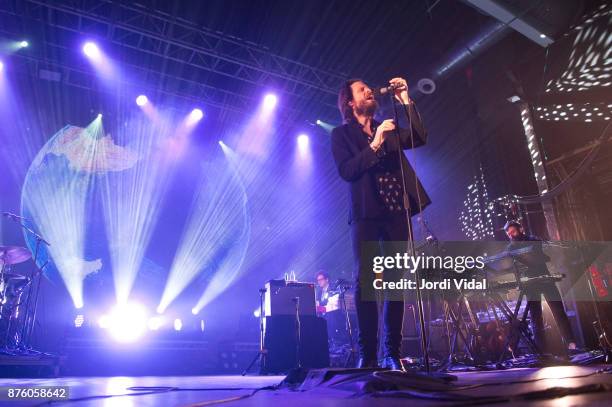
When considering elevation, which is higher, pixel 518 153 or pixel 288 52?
pixel 288 52

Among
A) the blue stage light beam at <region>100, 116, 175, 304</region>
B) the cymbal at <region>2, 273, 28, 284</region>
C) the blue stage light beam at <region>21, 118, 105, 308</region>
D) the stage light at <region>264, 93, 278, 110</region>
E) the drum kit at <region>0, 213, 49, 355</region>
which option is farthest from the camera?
the blue stage light beam at <region>100, 116, 175, 304</region>

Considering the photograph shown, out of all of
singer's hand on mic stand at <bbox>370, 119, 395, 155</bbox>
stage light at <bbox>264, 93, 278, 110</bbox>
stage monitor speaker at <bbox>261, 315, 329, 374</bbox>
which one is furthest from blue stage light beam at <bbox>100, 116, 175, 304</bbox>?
singer's hand on mic stand at <bbox>370, 119, 395, 155</bbox>

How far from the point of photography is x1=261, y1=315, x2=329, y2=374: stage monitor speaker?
4730 millimetres

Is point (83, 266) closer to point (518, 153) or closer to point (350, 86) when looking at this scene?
point (350, 86)

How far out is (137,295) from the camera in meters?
8.71

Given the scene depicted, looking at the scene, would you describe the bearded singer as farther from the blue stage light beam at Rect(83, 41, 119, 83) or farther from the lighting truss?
the blue stage light beam at Rect(83, 41, 119, 83)

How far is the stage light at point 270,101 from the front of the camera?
8.37 meters

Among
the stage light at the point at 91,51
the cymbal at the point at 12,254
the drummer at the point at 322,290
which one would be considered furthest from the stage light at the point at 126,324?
the stage light at the point at 91,51

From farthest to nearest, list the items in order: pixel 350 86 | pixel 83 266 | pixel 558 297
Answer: pixel 83 266 < pixel 558 297 < pixel 350 86

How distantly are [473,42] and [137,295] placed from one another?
318 inches

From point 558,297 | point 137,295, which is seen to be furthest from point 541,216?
point 137,295

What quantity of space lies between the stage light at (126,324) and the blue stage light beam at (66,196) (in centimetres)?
81

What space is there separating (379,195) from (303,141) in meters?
7.73

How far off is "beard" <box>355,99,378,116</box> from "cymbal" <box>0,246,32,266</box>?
200 inches
